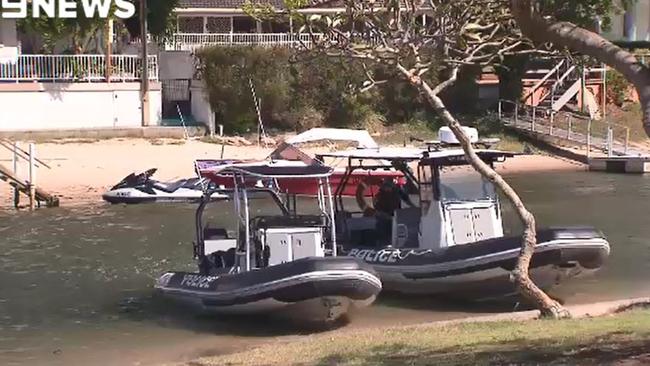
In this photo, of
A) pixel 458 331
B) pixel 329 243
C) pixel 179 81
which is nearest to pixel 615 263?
pixel 329 243

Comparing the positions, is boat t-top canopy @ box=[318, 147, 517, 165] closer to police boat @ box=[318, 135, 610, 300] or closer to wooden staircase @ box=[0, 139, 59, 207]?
police boat @ box=[318, 135, 610, 300]

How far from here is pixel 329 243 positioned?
17.3m

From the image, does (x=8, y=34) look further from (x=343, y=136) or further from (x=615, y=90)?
(x=615, y=90)

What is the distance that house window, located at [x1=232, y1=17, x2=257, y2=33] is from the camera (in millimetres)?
53844

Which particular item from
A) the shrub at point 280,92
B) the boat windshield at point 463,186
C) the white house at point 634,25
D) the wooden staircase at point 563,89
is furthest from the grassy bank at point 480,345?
the white house at point 634,25

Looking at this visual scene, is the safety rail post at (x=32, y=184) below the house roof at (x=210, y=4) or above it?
below

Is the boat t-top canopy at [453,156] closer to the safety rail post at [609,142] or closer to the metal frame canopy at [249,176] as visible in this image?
the metal frame canopy at [249,176]

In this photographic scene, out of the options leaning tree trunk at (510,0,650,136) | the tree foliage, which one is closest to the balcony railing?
the tree foliage

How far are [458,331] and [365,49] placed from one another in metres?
3.36

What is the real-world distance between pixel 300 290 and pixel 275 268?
49cm

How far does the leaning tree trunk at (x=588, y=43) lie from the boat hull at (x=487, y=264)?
7.59 metres

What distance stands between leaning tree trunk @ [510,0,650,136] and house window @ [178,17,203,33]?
145ft

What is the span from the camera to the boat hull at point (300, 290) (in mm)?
14938

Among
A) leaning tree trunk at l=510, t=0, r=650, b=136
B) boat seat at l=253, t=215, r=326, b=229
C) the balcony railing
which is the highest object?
leaning tree trunk at l=510, t=0, r=650, b=136
